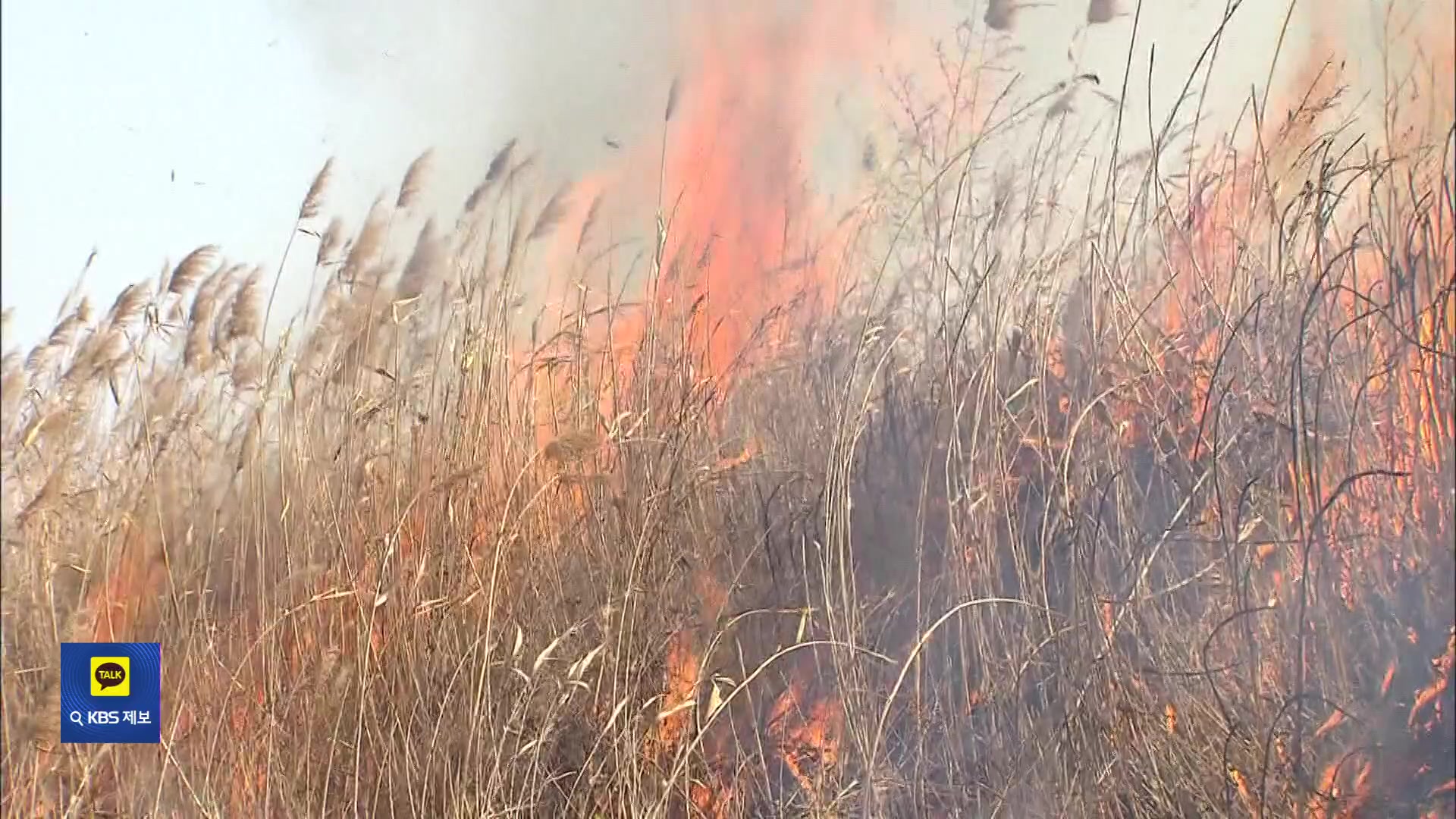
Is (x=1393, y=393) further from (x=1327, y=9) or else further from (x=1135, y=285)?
(x=1327, y=9)

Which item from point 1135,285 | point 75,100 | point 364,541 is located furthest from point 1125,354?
point 75,100

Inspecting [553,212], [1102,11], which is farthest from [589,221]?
[1102,11]

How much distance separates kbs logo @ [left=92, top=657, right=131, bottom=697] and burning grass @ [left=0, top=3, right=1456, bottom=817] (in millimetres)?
38

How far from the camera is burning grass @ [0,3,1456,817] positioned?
100 cm

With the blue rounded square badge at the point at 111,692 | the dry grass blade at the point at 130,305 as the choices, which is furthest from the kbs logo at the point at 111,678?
the dry grass blade at the point at 130,305

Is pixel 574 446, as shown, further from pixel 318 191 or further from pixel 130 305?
pixel 130 305

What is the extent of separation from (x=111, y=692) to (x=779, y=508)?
0.89 metres

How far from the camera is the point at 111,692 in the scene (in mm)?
1223

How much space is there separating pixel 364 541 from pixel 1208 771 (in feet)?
3.37

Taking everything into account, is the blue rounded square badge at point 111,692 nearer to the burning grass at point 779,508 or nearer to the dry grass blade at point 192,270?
the burning grass at point 779,508

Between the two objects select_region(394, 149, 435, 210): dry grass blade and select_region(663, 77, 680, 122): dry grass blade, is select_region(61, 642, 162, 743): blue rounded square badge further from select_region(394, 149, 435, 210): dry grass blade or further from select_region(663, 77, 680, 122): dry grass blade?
select_region(663, 77, 680, 122): dry grass blade

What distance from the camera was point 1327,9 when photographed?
1.03m

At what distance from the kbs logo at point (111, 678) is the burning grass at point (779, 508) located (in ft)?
0.12

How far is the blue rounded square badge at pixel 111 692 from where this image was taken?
122 cm
